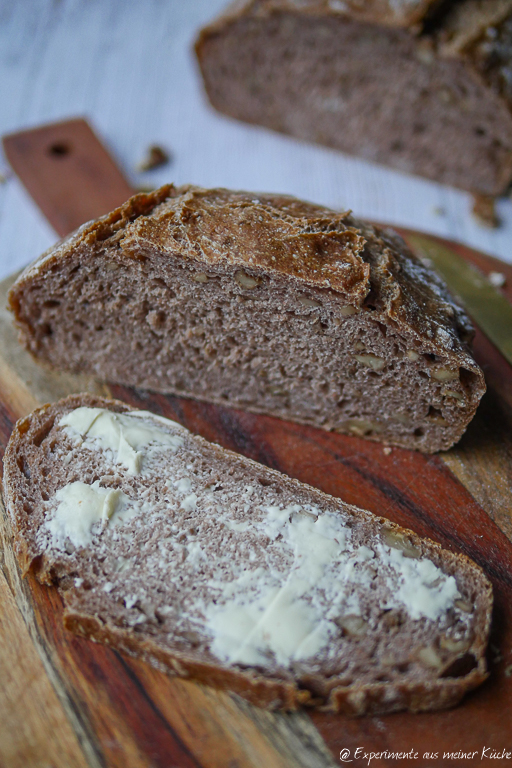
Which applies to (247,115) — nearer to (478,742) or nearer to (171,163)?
(171,163)

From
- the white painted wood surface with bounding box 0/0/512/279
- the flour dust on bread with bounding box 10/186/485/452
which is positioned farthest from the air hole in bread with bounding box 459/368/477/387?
the white painted wood surface with bounding box 0/0/512/279

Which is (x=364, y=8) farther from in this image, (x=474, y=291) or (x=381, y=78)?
(x=474, y=291)

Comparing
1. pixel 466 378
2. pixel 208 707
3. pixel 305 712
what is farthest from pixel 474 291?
pixel 208 707

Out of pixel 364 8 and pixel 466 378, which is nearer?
pixel 466 378

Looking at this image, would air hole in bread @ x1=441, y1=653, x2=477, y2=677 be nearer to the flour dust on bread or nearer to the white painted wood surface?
the flour dust on bread

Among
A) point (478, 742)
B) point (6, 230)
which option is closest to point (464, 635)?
point (478, 742)
